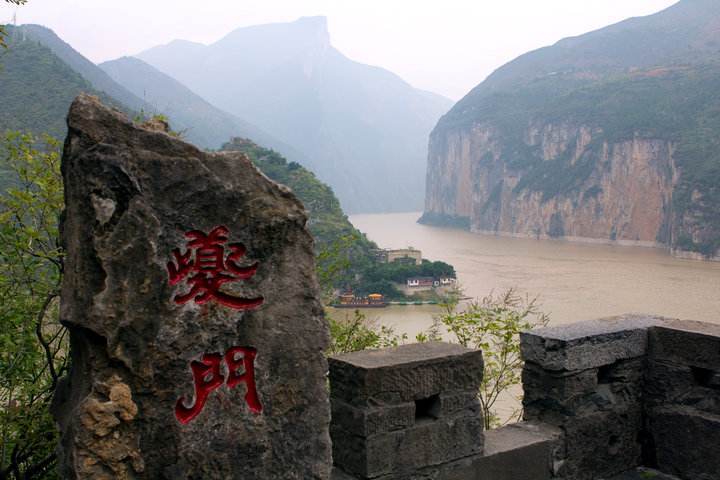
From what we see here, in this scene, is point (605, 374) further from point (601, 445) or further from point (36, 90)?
point (36, 90)

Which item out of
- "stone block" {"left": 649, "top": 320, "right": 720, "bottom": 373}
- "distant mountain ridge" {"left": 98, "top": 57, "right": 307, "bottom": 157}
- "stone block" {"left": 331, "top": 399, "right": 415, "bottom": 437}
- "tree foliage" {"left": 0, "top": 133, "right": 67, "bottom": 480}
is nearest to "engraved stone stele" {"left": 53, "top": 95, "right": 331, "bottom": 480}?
"stone block" {"left": 331, "top": 399, "right": 415, "bottom": 437}

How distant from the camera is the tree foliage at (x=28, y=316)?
3.08 m

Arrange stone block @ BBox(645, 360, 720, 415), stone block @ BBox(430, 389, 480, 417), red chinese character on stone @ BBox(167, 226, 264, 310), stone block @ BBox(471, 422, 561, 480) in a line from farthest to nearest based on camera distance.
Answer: stone block @ BBox(645, 360, 720, 415) < stone block @ BBox(471, 422, 561, 480) < stone block @ BBox(430, 389, 480, 417) < red chinese character on stone @ BBox(167, 226, 264, 310)

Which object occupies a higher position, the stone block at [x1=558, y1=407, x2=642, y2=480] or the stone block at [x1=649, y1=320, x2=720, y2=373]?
the stone block at [x1=649, y1=320, x2=720, y2=373]

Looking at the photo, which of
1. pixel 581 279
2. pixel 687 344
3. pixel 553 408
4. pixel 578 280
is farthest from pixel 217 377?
pixel 581 279

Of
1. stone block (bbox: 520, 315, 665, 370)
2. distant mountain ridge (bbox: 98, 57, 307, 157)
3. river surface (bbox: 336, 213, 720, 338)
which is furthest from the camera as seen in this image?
distant mountain ridge (bbox: 98, 57, 307, 157)

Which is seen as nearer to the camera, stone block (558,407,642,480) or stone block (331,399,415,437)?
stone block (331,399,415,437)

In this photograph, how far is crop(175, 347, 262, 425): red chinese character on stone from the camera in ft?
6.42

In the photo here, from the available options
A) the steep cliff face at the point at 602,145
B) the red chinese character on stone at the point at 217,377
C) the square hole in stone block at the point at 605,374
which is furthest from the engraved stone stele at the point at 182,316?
the steep cliff face at the point at 602,145

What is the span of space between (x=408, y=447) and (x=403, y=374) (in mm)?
304

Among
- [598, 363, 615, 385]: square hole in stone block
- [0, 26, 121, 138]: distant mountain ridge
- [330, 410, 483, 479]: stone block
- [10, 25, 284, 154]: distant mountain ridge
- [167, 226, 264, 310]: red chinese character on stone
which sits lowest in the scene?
[330, 410, 483, 479]: stone block

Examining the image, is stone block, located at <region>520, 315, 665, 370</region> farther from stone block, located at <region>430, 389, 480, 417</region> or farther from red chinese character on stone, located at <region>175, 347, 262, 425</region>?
red chinese character on stone, located at <region>175, 347, 262, 425</region>

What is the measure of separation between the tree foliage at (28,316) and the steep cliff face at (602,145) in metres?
46.1

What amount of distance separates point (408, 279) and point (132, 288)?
25556mm
